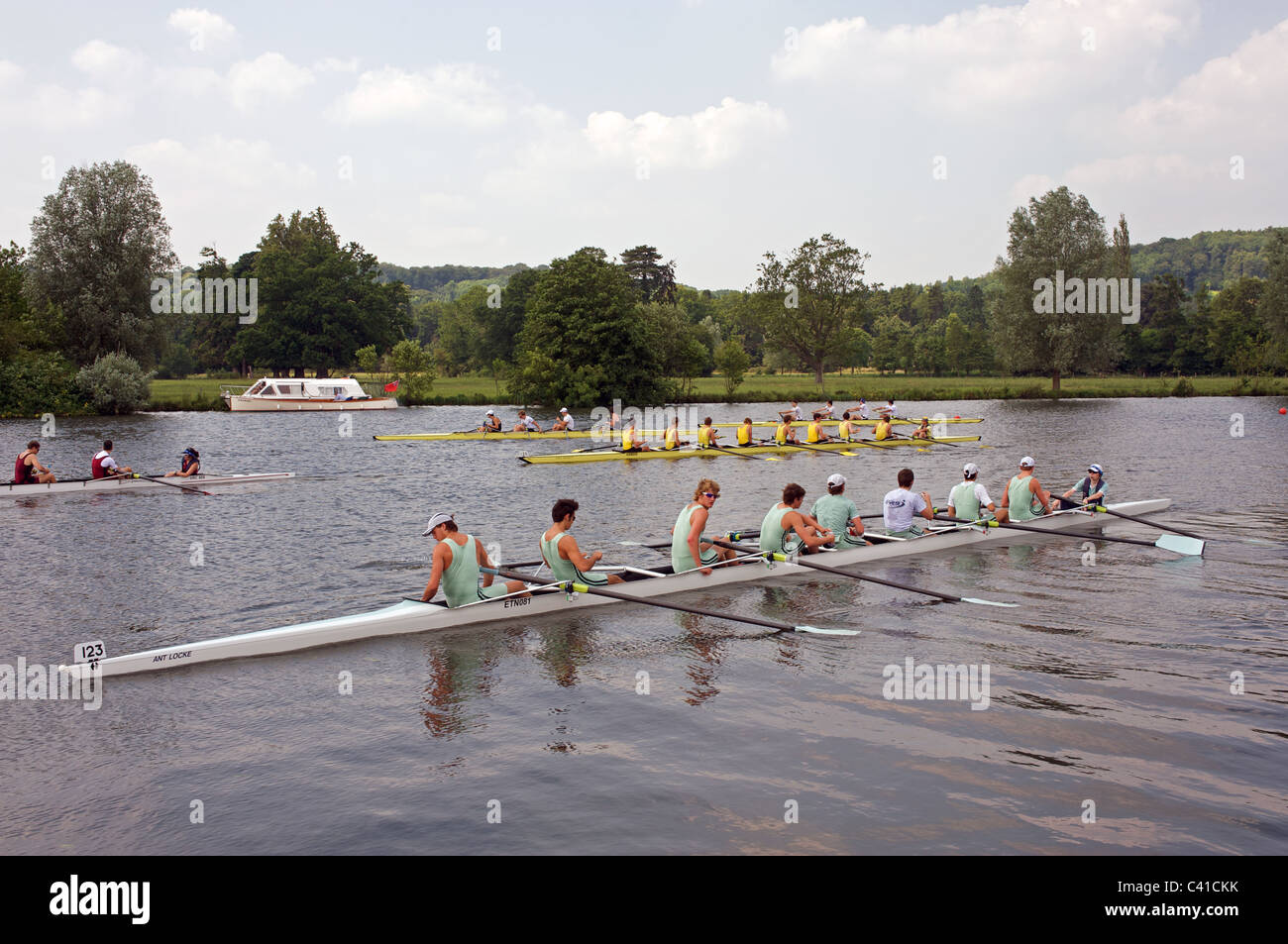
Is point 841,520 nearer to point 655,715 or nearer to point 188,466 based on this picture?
point 655,715

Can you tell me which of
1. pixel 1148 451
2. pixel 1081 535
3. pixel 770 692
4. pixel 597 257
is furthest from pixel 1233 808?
pixel 597 257

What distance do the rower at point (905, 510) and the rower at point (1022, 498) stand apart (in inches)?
89.4

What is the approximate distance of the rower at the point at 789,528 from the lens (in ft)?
48.5

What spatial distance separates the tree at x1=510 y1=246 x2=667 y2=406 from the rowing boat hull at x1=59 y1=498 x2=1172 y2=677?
45163 millimetres

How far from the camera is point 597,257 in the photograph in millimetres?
65688

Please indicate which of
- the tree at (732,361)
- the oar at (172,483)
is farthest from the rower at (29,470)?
the tree at (732,361)

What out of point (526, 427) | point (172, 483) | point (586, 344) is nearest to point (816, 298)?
point (586, 344)

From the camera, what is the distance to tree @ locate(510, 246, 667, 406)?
61406 millimetres

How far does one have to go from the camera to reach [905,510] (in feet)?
56.2

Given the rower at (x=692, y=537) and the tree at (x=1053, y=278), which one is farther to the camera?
the tree at (x=1053, y=278)

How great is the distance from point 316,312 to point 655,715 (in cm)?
9012

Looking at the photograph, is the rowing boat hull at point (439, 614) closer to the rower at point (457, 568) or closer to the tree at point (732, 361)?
the rower at point (457, 568)
